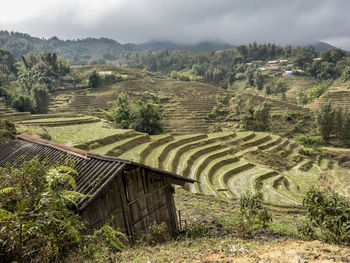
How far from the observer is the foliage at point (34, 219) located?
10.6 feet

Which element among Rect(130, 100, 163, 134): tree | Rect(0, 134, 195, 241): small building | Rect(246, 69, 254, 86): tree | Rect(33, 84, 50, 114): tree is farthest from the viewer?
Rect(246, 69, 254, 86): tree

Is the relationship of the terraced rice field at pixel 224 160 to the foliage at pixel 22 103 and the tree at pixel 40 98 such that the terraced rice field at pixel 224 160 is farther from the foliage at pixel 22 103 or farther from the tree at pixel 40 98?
the tree at pixel 40 98

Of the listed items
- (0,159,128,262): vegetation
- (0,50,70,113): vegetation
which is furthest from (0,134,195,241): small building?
(0,50,70,113): vegetation

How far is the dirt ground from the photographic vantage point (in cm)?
415

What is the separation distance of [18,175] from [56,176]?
1618 millimetres

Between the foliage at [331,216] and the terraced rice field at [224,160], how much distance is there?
30.4 ft

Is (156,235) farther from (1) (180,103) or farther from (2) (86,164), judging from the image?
(1) (180,103)

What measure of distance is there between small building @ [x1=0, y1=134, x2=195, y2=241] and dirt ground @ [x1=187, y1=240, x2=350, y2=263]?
9.10ft

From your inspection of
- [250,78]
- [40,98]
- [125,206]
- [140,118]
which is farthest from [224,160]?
[250,78]

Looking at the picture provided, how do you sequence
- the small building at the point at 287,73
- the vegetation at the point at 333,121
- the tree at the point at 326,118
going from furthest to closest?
the small building at the point at 287,73, the tree at the point at 326,118, the vegetation at the point at 333,121

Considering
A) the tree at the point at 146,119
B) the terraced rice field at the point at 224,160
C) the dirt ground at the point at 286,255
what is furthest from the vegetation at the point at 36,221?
the tree at the point at 146,119

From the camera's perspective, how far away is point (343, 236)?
518 centimetres

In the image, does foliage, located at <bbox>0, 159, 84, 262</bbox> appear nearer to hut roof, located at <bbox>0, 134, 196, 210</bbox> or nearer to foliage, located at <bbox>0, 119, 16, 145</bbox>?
hut roof, located at <bbox>0, 134, 196, 210</bbox>

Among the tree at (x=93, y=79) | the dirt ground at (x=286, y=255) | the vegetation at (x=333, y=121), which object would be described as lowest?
the vegetation at (x=333, y=121)
